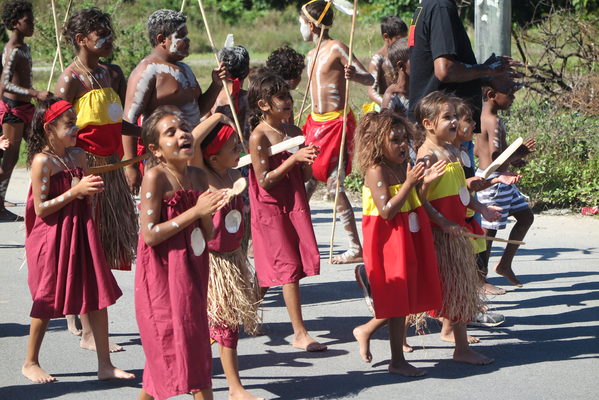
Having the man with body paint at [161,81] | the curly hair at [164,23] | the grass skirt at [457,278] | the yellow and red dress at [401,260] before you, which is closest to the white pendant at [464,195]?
the grass skirt at [457,278]

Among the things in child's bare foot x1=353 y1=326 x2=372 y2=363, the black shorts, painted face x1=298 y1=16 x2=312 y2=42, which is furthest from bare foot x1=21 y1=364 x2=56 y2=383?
the black shorts

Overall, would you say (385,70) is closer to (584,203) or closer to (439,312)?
(584,203)

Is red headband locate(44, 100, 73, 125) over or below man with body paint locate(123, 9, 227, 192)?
below

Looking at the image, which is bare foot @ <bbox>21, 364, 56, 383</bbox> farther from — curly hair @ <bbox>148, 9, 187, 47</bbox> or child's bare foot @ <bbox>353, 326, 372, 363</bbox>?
curly hair @ <bbox>148, 9, 187, 47</bbox>

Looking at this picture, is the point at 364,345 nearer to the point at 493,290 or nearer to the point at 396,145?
the point at 396,145

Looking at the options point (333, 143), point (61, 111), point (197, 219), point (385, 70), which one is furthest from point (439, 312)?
point (385, 70)

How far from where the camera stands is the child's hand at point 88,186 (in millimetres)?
4512

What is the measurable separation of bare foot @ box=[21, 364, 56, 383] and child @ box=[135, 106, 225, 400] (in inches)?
38.2

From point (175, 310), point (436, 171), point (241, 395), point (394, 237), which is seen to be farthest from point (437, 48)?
point (175, 310)

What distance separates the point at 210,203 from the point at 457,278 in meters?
1.75

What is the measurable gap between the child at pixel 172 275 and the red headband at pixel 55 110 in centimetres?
89

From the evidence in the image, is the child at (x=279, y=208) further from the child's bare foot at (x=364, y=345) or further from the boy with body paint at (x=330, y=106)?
the boy with body paint at (x=330, y=106)

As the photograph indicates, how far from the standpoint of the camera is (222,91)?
22.7 ft

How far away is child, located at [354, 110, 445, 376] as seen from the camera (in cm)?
488
